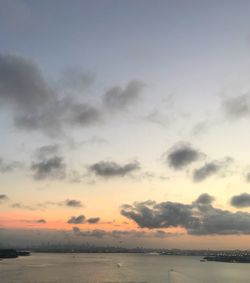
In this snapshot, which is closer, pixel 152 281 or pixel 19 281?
pixel 19 281

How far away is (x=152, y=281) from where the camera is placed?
A: 13100 cm

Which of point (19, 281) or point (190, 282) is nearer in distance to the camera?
point (19, 281)

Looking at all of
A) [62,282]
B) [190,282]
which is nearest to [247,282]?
[190,282]

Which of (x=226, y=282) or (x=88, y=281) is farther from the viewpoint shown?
(x=226, y=282)

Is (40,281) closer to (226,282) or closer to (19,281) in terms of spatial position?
(19,281)

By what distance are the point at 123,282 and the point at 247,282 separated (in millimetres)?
46695

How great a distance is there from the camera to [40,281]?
119 metres

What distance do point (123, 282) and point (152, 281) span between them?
1240 centimetres

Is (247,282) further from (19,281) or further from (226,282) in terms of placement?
(19,281)

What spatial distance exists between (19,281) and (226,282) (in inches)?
2761

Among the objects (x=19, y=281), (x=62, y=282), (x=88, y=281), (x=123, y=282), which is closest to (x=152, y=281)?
(x=123, y=282)

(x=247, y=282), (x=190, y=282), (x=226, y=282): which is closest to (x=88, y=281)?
(x=190, y=282)

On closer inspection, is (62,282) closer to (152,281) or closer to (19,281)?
(19,281)

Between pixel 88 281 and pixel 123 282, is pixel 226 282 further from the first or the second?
pixel 88 281
